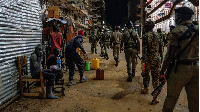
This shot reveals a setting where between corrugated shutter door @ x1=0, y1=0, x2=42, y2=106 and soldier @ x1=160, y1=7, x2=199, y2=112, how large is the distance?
408 cm

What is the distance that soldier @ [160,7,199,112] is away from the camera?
2.83 m

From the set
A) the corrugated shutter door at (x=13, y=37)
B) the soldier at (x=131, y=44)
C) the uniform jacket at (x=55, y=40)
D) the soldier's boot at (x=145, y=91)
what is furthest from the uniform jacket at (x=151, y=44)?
the uniform jacket at (x=55, y=40)

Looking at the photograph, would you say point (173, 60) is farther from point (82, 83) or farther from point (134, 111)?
point (82, 83)

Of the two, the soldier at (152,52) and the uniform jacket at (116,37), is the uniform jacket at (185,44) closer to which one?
the soldier at (152,52)

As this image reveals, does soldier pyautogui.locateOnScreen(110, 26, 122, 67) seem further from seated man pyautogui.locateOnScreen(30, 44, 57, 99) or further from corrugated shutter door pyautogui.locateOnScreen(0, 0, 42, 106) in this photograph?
seated man pyautogui.locateOnScreen(30, 44, 57, 99)

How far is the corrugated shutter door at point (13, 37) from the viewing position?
4.72 m

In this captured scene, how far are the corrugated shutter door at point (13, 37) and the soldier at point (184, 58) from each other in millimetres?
4084

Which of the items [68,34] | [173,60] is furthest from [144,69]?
[68,34]

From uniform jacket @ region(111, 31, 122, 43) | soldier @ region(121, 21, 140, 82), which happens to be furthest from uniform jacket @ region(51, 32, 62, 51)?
uniform jacket @ region(111, 31, 122, 43)

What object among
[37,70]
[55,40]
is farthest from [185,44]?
[55,40]

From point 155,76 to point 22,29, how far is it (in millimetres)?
4357

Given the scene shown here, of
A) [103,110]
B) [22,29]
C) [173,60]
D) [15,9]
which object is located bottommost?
[103,110]

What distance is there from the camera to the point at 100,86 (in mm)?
6527

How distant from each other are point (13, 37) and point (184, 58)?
4610 mm
